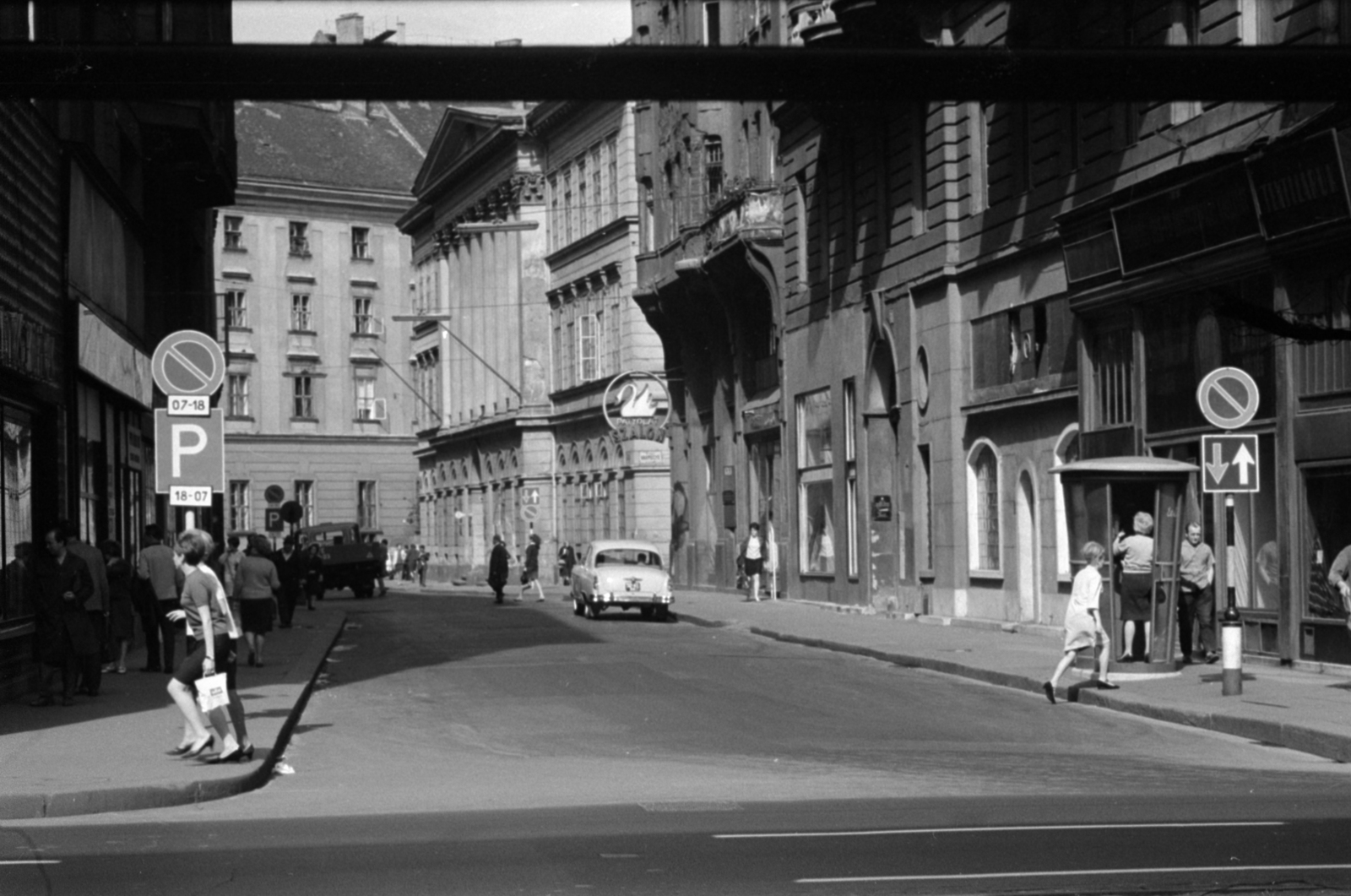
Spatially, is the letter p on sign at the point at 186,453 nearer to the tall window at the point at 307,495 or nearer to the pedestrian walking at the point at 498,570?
the pedestrian walking at the point at 498,570

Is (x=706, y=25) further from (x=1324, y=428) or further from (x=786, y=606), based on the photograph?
(x=1324, y=428)

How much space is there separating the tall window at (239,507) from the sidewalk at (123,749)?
77710 millimetres

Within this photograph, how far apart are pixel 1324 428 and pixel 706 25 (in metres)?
32.5

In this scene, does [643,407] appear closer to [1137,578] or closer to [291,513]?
[291,513]

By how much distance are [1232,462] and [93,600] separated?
12575 mm

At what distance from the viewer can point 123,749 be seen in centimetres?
1738

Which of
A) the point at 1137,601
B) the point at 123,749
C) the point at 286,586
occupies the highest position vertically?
the point at 286,586

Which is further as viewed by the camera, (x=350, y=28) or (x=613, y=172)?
(x=613, y=172)

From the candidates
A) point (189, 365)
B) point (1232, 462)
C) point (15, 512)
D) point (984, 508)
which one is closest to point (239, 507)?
point (984, 508)

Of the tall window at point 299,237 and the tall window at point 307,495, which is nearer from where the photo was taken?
the tall window at point 307,495

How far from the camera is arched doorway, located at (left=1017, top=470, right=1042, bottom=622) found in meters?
33.3

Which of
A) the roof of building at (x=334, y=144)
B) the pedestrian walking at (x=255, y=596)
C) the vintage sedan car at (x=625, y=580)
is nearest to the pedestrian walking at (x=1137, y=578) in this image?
the pedestrian walking at (x=255, y=596)

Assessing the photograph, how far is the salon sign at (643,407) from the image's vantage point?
6103 cm

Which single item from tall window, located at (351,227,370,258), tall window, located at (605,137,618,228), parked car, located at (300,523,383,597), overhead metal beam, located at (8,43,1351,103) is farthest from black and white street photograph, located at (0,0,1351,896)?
tall window, located at (351,227,370,258)
